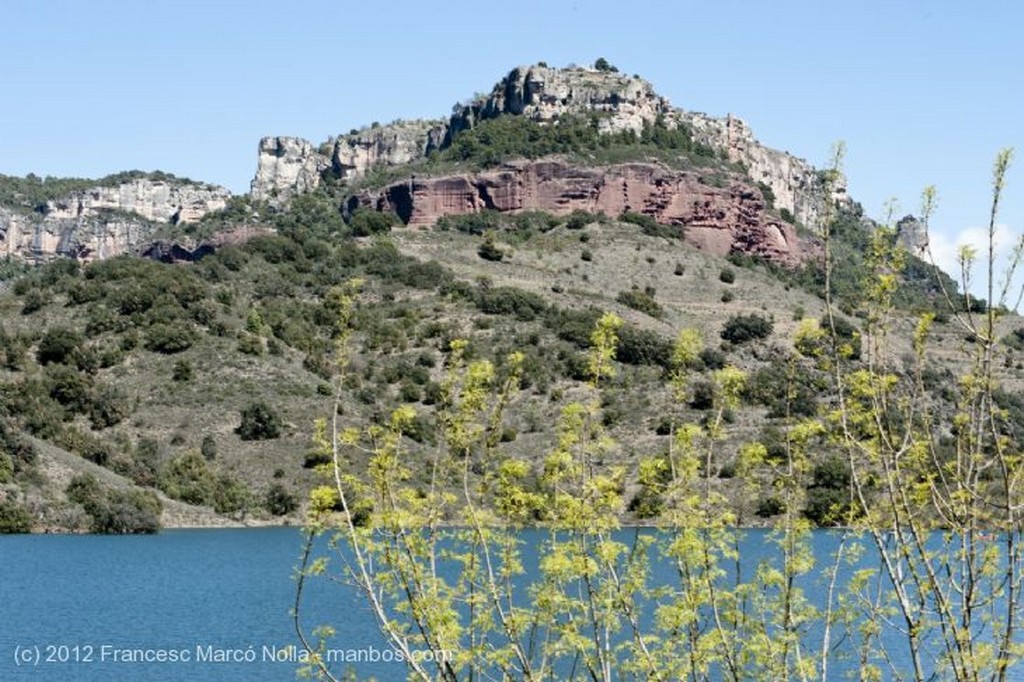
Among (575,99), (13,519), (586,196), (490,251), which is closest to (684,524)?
(13,519)

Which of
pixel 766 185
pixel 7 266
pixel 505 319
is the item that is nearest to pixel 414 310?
pixel 505 319

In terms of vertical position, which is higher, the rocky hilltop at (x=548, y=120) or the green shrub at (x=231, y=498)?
the rocky hilltop at (x=548, y=120)

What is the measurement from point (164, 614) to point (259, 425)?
42057mm

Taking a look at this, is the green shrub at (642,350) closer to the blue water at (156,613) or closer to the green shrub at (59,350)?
the green shrub at (59,350)

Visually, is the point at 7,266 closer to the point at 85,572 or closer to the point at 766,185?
the point at 766,185

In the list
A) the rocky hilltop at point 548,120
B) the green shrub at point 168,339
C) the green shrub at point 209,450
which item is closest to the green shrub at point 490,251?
the rocky hilltop at point 548,120

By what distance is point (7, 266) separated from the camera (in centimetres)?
19475

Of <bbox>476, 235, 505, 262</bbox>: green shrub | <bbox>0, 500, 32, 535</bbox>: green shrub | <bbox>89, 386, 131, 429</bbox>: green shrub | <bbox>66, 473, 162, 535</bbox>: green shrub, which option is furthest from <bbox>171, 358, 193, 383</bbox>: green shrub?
<bbox>476, 235, 505, 262</bbox>: green shrub

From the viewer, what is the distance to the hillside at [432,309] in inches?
2874

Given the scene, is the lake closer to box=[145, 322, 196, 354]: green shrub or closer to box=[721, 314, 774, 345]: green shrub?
box=[145, 322, 196, 354]: green shrub

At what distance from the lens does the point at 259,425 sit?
256 ft

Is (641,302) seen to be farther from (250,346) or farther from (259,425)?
(259,425)

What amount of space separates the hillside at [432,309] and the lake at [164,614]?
9147 mm

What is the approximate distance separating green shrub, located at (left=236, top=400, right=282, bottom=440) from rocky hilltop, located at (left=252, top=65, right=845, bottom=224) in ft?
262
